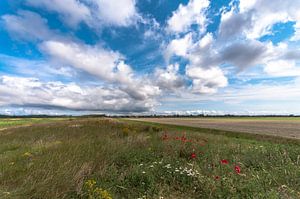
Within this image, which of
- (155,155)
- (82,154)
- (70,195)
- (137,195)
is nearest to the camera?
(70,195)

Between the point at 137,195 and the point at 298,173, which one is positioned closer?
the point at 137,195

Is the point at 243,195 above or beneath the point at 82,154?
beneath

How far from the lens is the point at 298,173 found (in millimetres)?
5270

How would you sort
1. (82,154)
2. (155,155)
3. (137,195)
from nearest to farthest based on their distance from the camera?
(137,195) < (82,154) < (155,155)

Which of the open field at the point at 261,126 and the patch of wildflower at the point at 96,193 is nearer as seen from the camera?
the patch of wildflower at the point at 96,193

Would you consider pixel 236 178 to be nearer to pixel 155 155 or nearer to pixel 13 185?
pixel 155 155

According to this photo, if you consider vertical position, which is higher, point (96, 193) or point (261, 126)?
point (96, 193)

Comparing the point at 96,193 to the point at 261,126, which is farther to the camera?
the point at 261,126

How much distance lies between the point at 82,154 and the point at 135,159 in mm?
1860

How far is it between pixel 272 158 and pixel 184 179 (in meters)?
4.03

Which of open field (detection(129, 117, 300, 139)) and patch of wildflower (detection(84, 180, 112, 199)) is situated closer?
patch of wildflower (detection(84, 180, 112, 199))

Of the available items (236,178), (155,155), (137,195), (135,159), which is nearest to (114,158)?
(135,159)

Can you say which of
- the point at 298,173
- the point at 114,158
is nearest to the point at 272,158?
the point at 298,173

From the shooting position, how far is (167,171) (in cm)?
561
